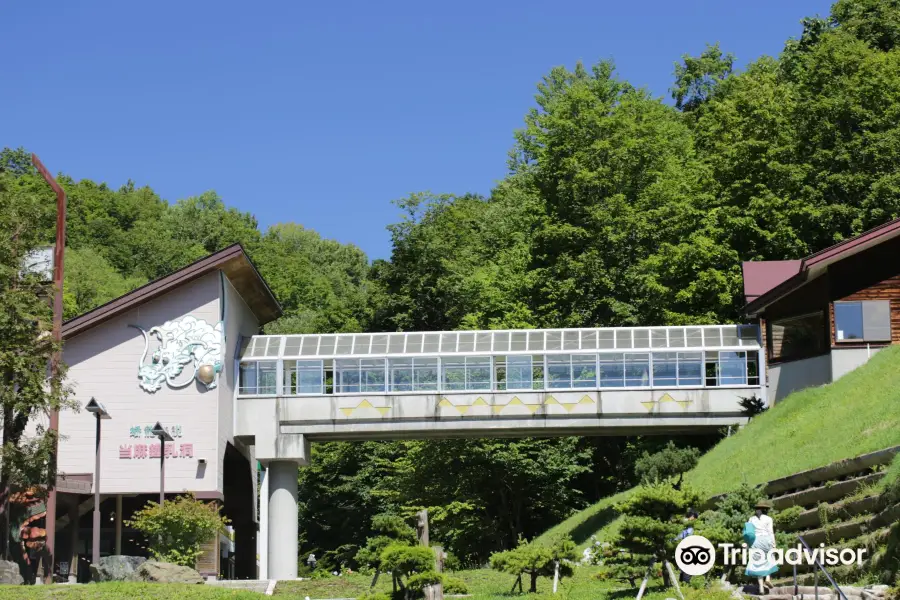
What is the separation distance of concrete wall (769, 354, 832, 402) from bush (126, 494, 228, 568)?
19021 mm

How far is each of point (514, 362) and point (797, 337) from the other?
9.63m

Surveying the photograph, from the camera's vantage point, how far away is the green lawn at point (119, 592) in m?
26.6

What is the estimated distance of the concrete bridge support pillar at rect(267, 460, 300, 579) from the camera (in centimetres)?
4284

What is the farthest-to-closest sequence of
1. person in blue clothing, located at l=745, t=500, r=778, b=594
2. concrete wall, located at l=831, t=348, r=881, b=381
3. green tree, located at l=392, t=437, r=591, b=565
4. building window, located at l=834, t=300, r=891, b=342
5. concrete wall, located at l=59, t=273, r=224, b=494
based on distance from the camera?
green tree, located at l=392, t=437, r=591, b=565 < concrete wall, located at l=59, t=273, r=224, b=494 < building window, located at l=834, t=300, r=891, b=342 < concrete wall, located at l=831, t=348, r=881, b=381 < person in blue clothing, located at l=745, t=500, r=778, b=594

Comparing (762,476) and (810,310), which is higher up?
(810,310)

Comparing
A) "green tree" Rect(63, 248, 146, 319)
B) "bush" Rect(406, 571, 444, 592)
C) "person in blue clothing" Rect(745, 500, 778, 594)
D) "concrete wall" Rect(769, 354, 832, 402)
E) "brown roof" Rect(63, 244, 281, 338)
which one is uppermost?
"green tree" Rect(63, 248, 146, 319)

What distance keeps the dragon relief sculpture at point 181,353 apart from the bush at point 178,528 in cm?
566

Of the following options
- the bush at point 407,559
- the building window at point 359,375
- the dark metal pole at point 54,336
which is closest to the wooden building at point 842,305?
the building window at point 359,375

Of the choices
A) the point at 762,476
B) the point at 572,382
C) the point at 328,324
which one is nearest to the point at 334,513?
the point at 328,324

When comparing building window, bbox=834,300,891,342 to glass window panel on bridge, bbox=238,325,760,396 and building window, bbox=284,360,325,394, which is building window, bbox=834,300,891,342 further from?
building window, bbox=284,360,325,394

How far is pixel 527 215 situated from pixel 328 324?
14.5 meters

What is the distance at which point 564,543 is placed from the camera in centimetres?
2602

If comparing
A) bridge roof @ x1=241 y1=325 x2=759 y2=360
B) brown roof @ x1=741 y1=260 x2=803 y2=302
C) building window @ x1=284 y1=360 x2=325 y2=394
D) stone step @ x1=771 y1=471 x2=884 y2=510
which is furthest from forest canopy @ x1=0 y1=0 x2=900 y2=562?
stone step @ x1=771 y1=471 x2=884 y2=510

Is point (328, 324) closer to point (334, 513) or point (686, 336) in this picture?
point (334, 513)
